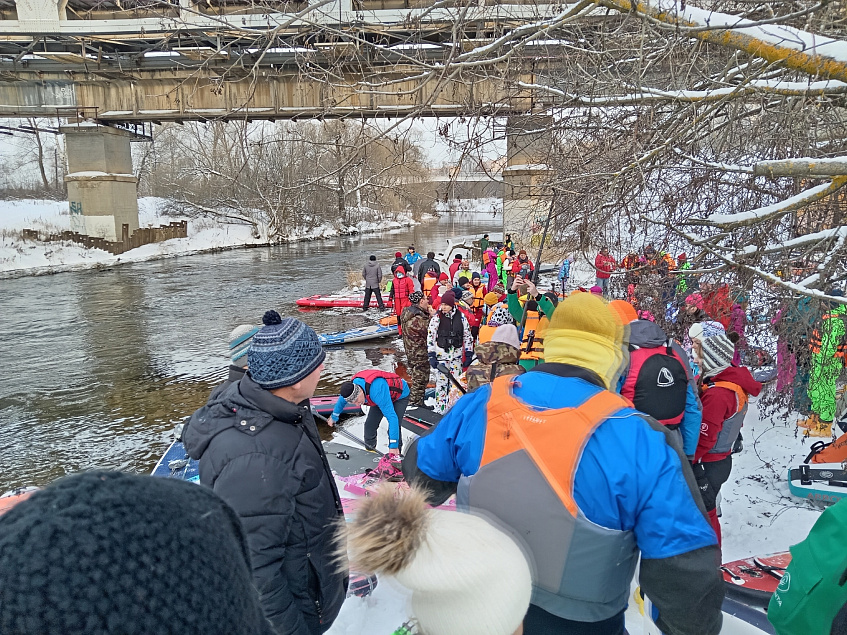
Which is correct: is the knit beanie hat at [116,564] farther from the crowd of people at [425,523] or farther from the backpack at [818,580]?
the backpack at [818,580]

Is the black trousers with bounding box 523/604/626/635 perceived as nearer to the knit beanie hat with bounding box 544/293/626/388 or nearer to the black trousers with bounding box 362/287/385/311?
the knit beanie hat with bounding box 544/293/626/388

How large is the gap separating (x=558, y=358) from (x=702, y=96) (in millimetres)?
1833

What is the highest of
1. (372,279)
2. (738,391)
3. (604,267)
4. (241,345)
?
(604,267)

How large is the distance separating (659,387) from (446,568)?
9.01ft

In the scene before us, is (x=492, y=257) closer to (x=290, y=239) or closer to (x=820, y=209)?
(x=820, y=209)

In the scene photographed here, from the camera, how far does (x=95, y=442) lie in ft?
22.5

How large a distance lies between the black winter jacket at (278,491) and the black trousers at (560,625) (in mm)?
714

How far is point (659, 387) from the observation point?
3443 mm

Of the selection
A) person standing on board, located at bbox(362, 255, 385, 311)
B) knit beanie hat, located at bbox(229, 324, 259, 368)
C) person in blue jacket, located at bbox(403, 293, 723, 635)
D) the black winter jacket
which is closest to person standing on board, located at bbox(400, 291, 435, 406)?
knit beanie hat, located at bbox(229, 324, 259, 368)

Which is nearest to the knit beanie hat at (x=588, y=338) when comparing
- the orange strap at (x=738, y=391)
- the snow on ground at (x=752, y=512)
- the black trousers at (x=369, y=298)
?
the snow on ground at (x=752, y=512)

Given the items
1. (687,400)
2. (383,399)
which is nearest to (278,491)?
(687,400)

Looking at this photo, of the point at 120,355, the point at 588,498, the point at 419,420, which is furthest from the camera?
the point at 120,355

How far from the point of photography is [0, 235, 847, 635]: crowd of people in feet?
1.77

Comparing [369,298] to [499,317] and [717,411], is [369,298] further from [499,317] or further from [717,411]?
[717,411]
